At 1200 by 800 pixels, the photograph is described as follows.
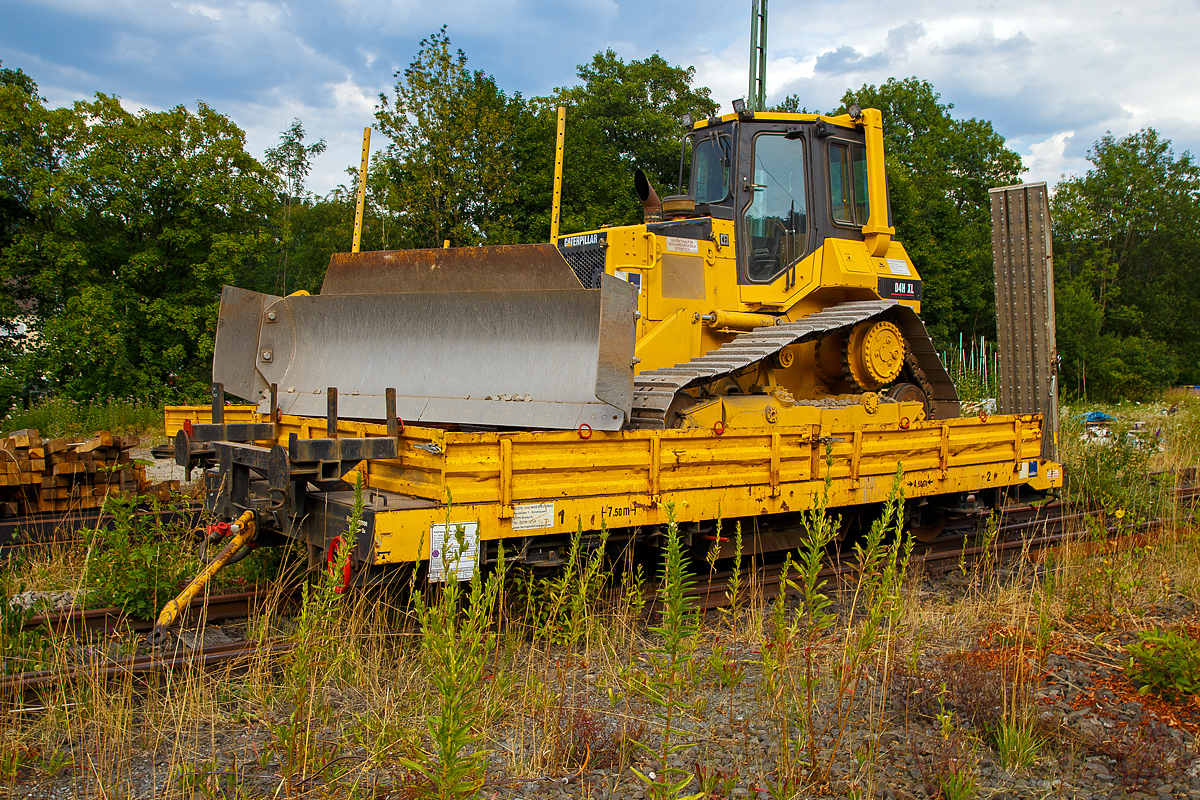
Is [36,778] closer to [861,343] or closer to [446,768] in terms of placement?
[446,768]

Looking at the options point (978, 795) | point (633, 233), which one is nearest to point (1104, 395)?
point (633, 233)

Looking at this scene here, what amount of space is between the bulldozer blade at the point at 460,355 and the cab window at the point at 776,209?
8.26ft

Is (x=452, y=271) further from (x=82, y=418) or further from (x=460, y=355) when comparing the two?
(x=82, y=418)

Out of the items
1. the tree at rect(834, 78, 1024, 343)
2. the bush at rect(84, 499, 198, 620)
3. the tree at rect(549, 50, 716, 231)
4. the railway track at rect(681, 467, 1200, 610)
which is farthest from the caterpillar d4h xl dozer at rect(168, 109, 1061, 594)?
the tree at rect(834, 78, 1024, 343)

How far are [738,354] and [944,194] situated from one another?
39.9 metres

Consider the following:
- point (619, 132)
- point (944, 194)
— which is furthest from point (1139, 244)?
point (619, 132)

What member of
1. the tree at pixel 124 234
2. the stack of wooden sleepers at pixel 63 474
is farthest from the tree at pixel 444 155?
the stack of wooden sleepers at pixel 63 474

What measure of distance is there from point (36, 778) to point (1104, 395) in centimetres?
3595

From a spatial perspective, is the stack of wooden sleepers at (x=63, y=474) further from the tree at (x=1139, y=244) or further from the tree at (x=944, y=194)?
the tree at (x=1139, y=244)

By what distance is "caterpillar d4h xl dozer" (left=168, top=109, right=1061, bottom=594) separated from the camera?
15.1 feet

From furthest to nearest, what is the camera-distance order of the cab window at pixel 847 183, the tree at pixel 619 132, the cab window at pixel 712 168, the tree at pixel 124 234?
the tree at pixel 619 132, the tree at pixel 124 234, the cab window at pixel 847 183, the cab window at pixel 712 168

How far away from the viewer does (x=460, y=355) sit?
5992 mm

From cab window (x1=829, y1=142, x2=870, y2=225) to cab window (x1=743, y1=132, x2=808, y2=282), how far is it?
15.1 inches

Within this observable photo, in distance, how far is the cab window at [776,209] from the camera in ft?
23.9
